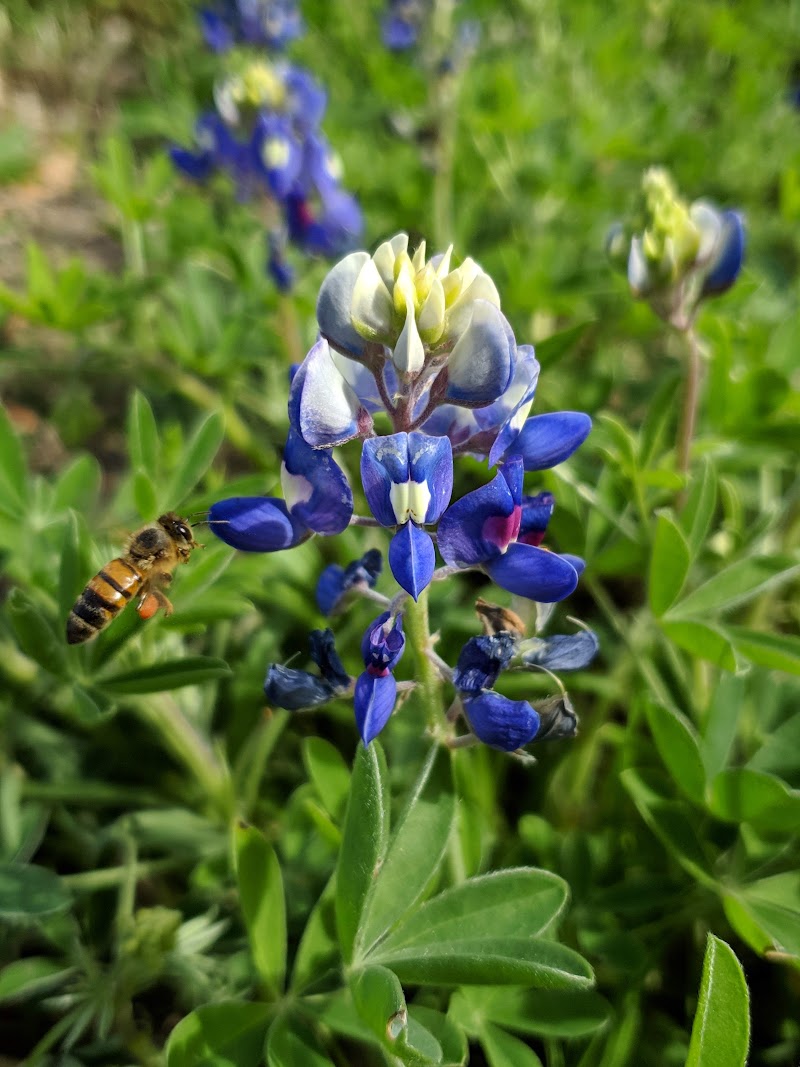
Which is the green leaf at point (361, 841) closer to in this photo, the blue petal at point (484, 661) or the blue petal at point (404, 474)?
the blue petal at point (484, 661)

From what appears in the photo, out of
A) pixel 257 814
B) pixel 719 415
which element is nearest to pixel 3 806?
pixel 257 814

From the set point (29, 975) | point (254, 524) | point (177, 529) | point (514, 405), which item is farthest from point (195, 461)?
point (29, 975)

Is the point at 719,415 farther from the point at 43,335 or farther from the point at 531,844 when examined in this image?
the point at 43,335

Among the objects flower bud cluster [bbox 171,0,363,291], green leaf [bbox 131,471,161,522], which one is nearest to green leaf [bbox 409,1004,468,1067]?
green leaf [bbox 131,471,161,522]

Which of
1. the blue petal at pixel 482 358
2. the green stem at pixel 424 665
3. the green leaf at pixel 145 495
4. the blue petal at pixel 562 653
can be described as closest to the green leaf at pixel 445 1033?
the green stem at pixel 424 665

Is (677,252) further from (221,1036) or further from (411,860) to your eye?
(221,1036)
